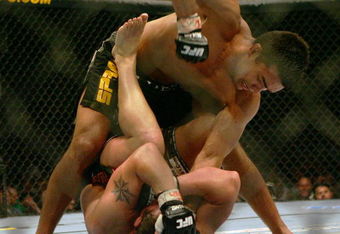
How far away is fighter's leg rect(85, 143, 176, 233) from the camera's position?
5.85ft

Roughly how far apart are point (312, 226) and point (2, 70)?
2.15 m

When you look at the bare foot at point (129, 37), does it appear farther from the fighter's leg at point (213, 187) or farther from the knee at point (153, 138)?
the fighter's leg at point (213, 187)

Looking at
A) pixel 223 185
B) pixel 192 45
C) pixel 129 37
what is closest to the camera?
pixel 192 45

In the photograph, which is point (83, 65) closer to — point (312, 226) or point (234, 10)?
point (312, 226)

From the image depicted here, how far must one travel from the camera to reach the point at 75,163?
2.22 m

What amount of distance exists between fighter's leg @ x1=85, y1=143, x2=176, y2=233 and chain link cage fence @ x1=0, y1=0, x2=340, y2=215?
1829 mm

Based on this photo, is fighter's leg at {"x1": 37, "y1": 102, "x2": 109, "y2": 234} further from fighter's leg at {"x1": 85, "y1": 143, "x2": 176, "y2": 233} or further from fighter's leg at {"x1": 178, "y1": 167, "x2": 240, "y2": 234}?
fighter's leg at {"x1": 178, "y1": 167, "x2": 240, "y2": 234}

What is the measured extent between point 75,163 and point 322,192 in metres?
2.51

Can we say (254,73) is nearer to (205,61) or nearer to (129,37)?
(205,61)

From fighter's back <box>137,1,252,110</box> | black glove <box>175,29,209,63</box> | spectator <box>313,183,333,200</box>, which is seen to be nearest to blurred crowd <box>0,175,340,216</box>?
spectator <box>313,183,333,200</box>

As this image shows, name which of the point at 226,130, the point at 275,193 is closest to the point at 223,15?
Result: the point at 226,130

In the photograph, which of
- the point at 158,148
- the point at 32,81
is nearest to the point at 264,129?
the point at 32,81

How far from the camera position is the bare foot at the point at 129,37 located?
2141 mm

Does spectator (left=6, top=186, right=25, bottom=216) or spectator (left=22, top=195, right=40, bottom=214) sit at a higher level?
spectator (left=6, top=186, right=25, bottom=216)
